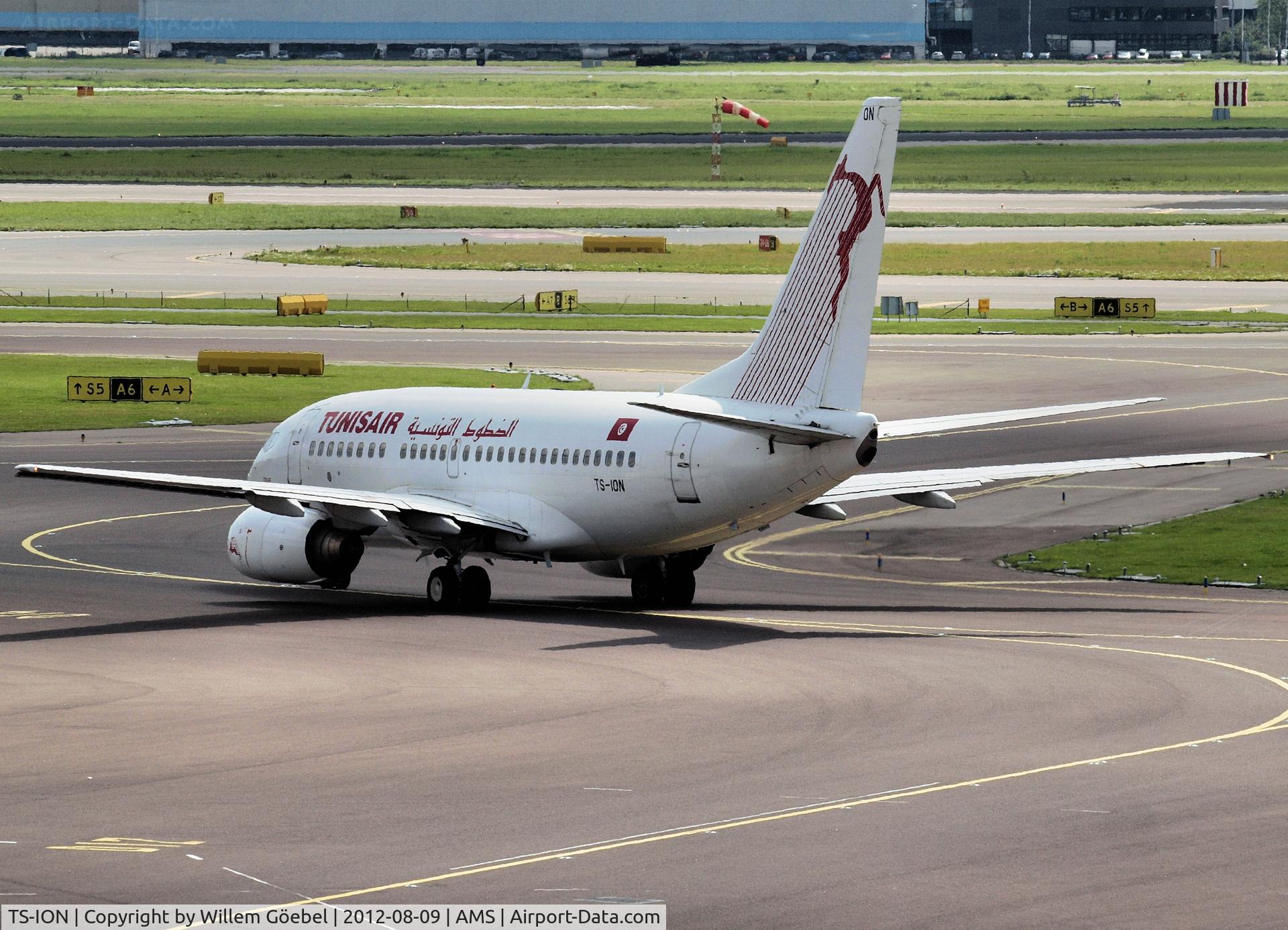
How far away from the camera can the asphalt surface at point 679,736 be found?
25.0 m

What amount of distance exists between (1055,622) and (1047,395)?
40500 millimetres

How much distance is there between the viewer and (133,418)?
269 feet

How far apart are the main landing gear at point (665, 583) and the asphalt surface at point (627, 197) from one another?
125063 mm

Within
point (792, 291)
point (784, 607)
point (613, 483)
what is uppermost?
point (792, 291)

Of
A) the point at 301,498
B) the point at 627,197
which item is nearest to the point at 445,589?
the point at 301,498

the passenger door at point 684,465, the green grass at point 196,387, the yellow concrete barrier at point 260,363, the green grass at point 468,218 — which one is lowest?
the green grass at point 196,387

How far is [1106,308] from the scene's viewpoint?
119m

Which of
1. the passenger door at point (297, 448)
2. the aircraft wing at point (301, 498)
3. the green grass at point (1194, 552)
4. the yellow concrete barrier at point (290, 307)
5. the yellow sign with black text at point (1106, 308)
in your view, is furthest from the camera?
the yellow sign with black text at point (1106, 308)

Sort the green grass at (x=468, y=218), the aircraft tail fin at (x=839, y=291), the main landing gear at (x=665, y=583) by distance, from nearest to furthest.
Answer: the aircraft tail fin at (x=839, y=291) < the main landing gear at (x=665, y=583) < the green grass at (x=468, y=218)

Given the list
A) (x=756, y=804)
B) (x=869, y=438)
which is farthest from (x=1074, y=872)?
(x=869, y=438)

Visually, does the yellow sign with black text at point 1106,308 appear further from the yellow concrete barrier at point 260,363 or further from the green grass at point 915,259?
the yellow concrete barrier at point 260,363

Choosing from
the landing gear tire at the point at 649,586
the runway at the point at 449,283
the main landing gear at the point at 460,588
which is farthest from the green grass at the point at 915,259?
the main landing gear at the point at 460,588

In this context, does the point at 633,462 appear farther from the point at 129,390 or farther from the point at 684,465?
the point at 129,390

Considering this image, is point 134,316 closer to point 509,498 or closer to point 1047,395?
point 1047,395
